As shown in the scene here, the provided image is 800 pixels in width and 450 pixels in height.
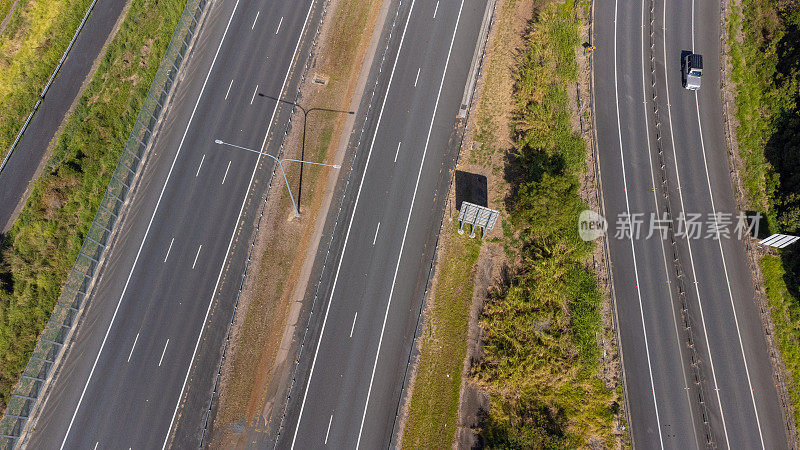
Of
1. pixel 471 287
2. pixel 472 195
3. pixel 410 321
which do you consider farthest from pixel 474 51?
pixel 410 321

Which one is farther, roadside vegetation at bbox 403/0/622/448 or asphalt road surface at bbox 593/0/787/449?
asphalt road surface at bbox 593/0/787/449

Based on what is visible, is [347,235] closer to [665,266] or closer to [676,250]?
[665,266]

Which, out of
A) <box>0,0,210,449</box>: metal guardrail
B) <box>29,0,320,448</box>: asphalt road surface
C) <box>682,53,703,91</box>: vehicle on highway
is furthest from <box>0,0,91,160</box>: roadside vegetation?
<box>682,53,703,91</box>: vehicle on highway

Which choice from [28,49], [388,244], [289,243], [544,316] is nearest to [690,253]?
[544,316]

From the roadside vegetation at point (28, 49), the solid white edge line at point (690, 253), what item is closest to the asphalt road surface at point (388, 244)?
the solid white edge line at point (690, 253)

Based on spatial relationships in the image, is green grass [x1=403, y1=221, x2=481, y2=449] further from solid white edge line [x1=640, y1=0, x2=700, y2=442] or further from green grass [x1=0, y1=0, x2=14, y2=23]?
green grass [x1=0, y1=0, x2=14, y2=23]

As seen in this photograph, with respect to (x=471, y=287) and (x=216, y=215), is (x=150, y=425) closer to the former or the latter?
(x=216, y=215)
